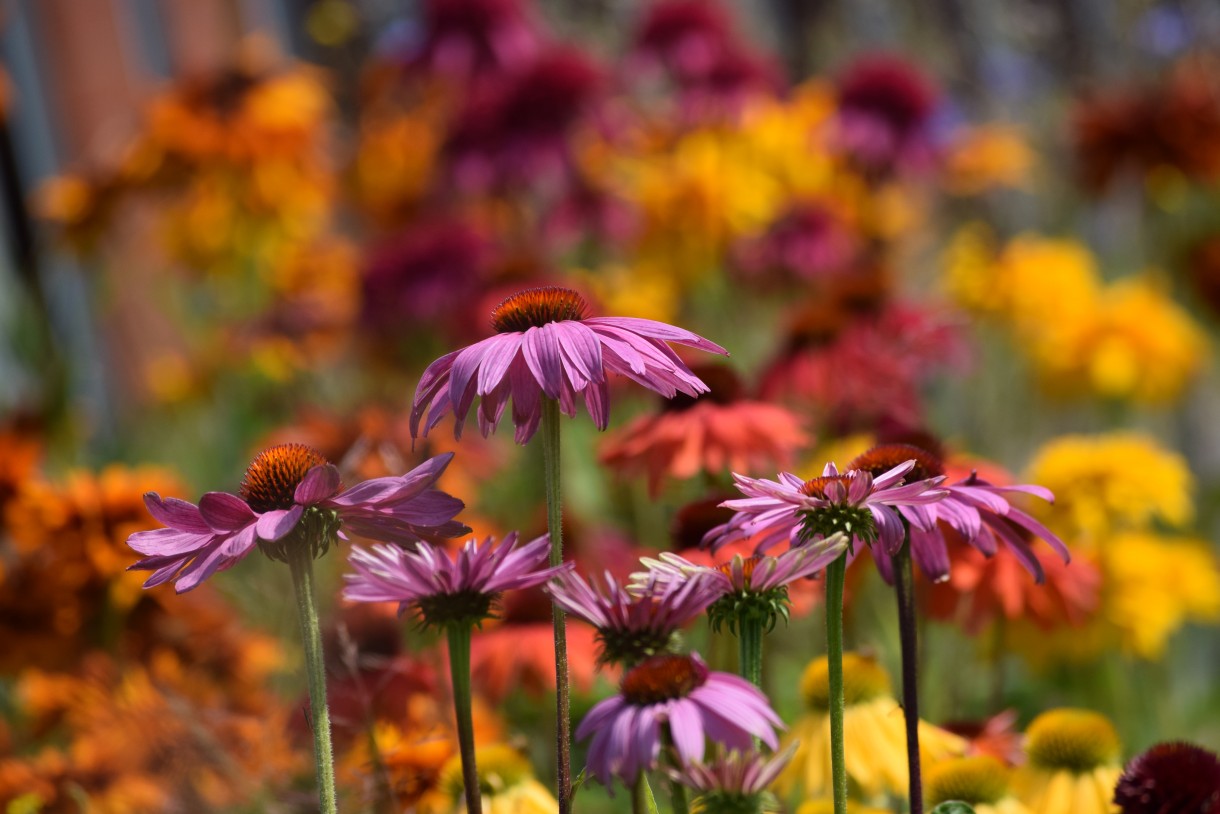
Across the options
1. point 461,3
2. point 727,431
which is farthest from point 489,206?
point 727,431

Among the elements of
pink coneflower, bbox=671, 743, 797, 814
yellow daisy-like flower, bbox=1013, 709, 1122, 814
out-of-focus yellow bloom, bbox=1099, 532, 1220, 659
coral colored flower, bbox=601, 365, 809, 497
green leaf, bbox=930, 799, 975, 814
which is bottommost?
out-of-focus yellow bloom, bbox=1099, 532, 1220, 659

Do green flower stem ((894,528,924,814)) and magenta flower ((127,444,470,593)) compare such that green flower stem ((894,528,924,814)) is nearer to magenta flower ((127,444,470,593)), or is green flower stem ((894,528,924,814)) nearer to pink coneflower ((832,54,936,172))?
magenta flower ((127,444,470,593))

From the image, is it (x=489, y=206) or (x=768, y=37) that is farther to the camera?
(x=768, y=37)

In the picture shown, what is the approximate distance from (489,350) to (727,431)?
533 millimetres

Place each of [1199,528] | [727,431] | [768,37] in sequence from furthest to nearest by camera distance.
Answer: [768,37], [1199,528], [727,431]

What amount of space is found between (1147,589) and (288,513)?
109cm

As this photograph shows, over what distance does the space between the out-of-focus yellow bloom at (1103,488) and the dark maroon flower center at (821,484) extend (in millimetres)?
767

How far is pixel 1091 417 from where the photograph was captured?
2717 millimetres

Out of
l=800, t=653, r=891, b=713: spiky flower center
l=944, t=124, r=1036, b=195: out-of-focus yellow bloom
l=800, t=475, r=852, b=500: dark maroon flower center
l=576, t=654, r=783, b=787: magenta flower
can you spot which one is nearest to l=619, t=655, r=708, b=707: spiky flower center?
l=576, t=654, r=783, b=787: magenta flower

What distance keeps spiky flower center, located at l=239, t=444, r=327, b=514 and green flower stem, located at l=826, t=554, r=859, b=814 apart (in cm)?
26

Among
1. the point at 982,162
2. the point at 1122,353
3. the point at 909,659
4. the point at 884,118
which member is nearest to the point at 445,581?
the point at 909,659

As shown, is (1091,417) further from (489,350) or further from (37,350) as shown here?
(489,350)

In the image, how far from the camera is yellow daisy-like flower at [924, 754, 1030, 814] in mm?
776

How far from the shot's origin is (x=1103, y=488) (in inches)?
53.6
